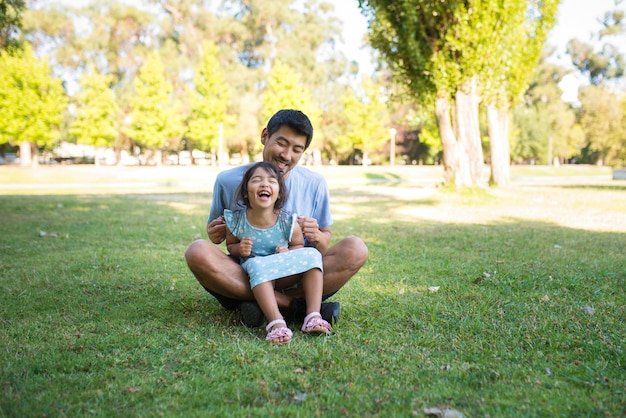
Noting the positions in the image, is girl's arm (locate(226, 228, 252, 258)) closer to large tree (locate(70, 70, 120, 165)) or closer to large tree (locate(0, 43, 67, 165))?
large tree (locate(0, 43, 67, 165))

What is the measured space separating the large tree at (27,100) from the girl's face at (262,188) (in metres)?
39.2

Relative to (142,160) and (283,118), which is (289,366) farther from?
(142,160)

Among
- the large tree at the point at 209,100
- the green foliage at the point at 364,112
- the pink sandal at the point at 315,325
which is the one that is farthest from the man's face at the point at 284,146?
the green foliage at the point at 364,112

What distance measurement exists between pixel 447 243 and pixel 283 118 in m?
4.67

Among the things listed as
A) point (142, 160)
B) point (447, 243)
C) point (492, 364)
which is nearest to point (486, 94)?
point (447, 243)

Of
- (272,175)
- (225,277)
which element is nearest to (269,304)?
(225,277)

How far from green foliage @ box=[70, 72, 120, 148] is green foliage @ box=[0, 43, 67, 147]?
419cm

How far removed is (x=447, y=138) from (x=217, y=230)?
1308 cm

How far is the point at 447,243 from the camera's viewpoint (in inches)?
302

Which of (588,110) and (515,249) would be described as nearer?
(515,249)

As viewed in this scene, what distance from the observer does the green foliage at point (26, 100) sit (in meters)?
36.4

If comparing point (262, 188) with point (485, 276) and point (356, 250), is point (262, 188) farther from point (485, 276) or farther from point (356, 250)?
point (485, 276)

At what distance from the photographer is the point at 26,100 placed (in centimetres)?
3719

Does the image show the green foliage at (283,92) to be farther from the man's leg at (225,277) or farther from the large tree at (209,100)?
the man's leg at (225,277)
